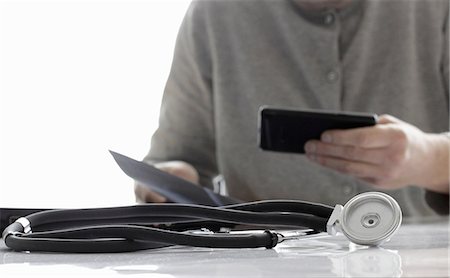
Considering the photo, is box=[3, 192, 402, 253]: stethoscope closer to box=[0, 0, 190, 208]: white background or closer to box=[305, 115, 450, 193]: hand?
box=[305, 115, 450, 193]: hand

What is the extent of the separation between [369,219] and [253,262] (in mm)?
113

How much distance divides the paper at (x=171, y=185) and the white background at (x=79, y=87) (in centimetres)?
96

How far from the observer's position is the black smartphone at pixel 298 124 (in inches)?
35.2

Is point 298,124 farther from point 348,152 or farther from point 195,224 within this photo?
point 195,224

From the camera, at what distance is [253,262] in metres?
0.38

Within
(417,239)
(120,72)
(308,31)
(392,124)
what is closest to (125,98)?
(120,72)

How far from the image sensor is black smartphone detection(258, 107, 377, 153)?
2.94ft

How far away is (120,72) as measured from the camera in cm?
172

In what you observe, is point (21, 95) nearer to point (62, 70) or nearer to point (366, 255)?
point (62, 70)

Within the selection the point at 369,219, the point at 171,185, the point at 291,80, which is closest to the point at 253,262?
the point at 369,219

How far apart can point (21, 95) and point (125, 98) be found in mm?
259

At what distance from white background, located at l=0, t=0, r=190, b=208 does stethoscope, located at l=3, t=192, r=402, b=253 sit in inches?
46.1

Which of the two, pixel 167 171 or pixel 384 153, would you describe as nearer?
pixel 384 153

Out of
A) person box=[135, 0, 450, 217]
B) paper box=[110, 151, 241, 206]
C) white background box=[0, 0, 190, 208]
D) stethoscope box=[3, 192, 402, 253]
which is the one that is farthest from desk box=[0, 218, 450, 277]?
white background box=[0, 0, 190, 208]
